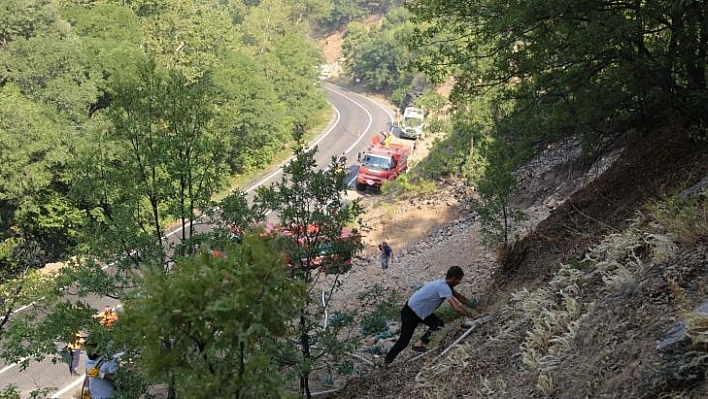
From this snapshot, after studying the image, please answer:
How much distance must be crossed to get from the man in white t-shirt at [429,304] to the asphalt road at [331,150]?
3118mm

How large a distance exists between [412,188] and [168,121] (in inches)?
749

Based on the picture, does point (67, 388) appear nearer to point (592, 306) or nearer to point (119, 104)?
point (119, 104)

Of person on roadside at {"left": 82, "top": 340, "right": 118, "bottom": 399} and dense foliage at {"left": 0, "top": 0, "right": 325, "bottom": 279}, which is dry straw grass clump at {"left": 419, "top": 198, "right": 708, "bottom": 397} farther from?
person on roadside at {"left": 82, "top": 340, "right": 118, "bottom": 399}

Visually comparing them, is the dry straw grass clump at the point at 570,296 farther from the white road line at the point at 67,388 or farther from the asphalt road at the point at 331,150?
the white road line at the point at 67,388

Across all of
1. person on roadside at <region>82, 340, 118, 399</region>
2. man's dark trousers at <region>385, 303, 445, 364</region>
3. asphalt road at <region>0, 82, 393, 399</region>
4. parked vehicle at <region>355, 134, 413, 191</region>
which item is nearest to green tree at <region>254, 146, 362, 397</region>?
man's dark trousers at <region>385, 303, 445, 364</region>

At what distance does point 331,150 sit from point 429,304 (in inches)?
1344

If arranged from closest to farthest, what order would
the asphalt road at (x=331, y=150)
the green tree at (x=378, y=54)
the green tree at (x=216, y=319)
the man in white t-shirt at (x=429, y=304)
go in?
the green tree at (x=216, y=319) < the man in white t-shirt at (x=429, y=304) < the asphalt road at (x=331, y=150) < the green tree at (x=378, y=54)

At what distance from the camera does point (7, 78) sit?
22.9m

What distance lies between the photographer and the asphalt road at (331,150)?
1417 centimetres

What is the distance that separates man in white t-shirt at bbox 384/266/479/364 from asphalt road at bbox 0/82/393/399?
123 inches

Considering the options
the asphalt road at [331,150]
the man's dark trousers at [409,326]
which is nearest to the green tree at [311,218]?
the man's dark trousers at [409,326]

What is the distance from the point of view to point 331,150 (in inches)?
1645

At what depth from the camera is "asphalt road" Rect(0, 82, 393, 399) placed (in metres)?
14.2

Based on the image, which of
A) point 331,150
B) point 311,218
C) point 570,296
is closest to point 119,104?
point 311,218
